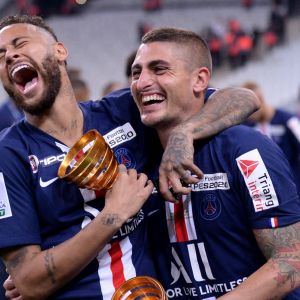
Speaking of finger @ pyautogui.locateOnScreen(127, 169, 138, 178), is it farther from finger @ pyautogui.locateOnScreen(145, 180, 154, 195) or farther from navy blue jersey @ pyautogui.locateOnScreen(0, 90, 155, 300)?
navy blue jersey @ pyautogui.locateOnScreen(0, 90, 155, 300)

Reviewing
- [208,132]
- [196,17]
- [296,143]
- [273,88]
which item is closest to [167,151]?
[208,132]

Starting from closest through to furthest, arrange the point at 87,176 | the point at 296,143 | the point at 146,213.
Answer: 1. the point at 87,176
2. the point at 146,213
3. the point at 296,143

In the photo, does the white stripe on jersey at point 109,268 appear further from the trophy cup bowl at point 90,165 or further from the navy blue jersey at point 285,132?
the navy blue jersey at point 285,132

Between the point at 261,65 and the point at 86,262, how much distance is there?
1464 cm

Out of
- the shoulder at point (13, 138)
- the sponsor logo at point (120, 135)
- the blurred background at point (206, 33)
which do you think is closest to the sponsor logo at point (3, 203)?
the shoulder at point (13, 138)

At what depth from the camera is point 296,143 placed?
676 centimetres

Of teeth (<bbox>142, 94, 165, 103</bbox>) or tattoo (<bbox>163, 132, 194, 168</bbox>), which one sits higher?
teeth (<bbox>142, 94, 165, 103</bbox>)

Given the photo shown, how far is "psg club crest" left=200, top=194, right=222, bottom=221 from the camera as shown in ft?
9.21

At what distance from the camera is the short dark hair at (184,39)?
3.07 m

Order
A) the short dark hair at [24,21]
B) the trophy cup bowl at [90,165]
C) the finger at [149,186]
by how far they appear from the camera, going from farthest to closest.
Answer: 1. the short dark hair at [24,21]
2. the finger at [149,186]
3. the trophy cup bowl at [90,165]

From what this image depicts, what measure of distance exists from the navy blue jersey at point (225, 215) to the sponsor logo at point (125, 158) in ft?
0.74

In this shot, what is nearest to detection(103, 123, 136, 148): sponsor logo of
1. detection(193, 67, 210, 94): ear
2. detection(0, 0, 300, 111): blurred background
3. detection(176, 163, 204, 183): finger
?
detection(193, 67, 210, 94): ear

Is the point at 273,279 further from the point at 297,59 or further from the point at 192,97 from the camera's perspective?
the point at 297,59

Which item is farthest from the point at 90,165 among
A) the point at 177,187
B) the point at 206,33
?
the point at 206,33
